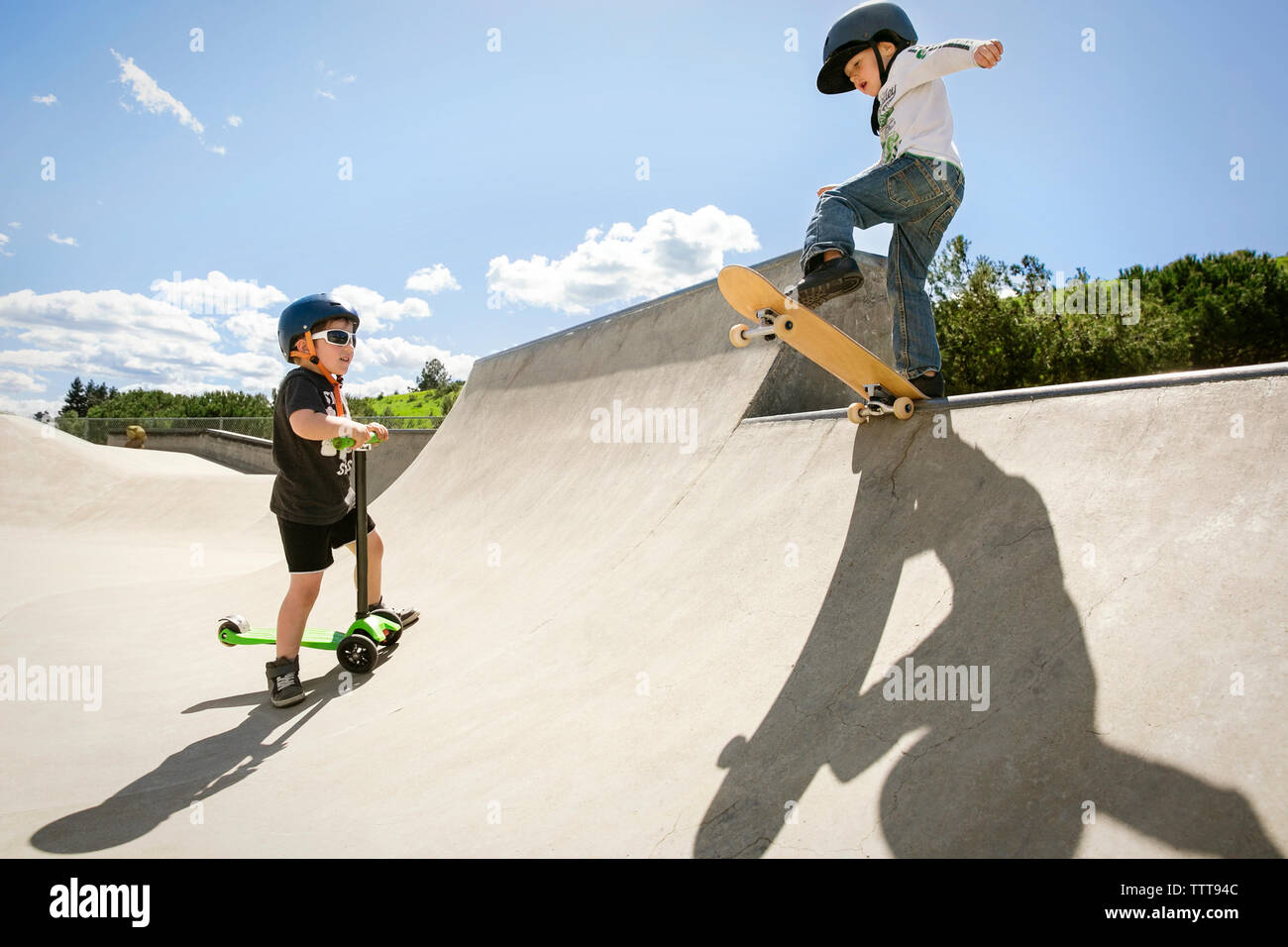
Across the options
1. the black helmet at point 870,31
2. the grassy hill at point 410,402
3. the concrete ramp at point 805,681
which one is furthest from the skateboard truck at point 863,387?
the grassy hill at point 410,402

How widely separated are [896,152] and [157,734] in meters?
4.41

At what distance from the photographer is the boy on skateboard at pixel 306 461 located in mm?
3646

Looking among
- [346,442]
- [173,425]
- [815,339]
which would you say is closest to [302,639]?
[346,442]

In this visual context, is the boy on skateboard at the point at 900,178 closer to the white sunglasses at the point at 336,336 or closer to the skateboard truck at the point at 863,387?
the skateboard truck at the point at 863,387

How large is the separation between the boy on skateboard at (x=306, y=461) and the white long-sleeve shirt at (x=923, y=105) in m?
2.88

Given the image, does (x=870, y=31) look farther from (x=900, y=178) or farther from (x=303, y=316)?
(x=303, y=316)

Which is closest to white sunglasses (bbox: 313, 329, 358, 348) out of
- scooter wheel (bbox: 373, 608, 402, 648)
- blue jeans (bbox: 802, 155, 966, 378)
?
scooter wheel (bbox: 373, 608, 402, 648)

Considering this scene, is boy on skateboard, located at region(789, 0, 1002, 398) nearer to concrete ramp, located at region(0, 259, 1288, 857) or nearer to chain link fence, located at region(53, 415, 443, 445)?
concrete ramp, located at region(0, 259, 1288, 857)

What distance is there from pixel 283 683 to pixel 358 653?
0.39 metres

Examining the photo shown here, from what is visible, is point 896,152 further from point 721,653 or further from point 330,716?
point 330,716

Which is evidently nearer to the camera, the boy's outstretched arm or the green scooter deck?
the boy's outstretched arm

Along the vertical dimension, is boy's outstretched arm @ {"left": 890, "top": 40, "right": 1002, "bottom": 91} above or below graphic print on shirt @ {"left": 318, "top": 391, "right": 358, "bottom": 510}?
above

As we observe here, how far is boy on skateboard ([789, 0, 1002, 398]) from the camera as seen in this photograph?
293 centimetres

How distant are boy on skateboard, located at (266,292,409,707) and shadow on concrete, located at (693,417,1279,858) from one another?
252 centimetres
